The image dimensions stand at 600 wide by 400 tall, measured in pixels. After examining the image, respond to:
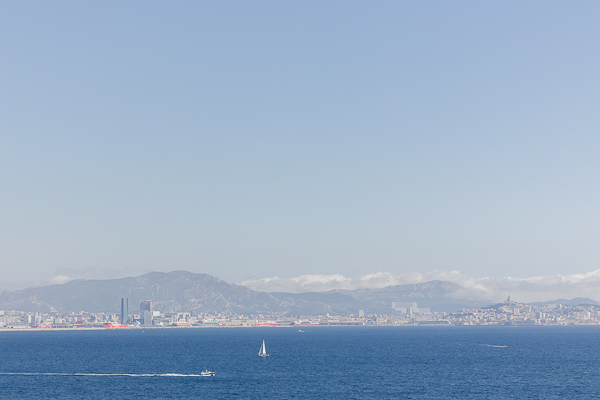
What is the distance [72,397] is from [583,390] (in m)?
116

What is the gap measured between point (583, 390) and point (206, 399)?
87723 mm

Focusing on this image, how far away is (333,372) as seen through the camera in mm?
194750

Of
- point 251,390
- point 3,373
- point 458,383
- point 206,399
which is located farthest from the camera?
point 3,373

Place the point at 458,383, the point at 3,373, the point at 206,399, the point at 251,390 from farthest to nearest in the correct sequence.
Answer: the point at 3,373 → the point at 458,383 → the point at 251,390 → the point at 206,399

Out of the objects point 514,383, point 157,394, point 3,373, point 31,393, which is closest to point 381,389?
point 514,383

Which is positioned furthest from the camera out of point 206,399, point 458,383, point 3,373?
point 3,373

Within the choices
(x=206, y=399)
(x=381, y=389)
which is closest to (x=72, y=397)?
(x=206, y=399)

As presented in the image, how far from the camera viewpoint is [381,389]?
158125 mm

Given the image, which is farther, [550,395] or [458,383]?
[458,383]

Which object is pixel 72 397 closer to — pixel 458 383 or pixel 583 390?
pixel 458 383

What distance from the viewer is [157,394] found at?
149875 millimetres

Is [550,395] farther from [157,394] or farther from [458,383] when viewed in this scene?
[157,394]

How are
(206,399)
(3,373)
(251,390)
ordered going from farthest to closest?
(3,373) → (251,390) → (206,399)

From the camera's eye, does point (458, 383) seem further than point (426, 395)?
Yes
